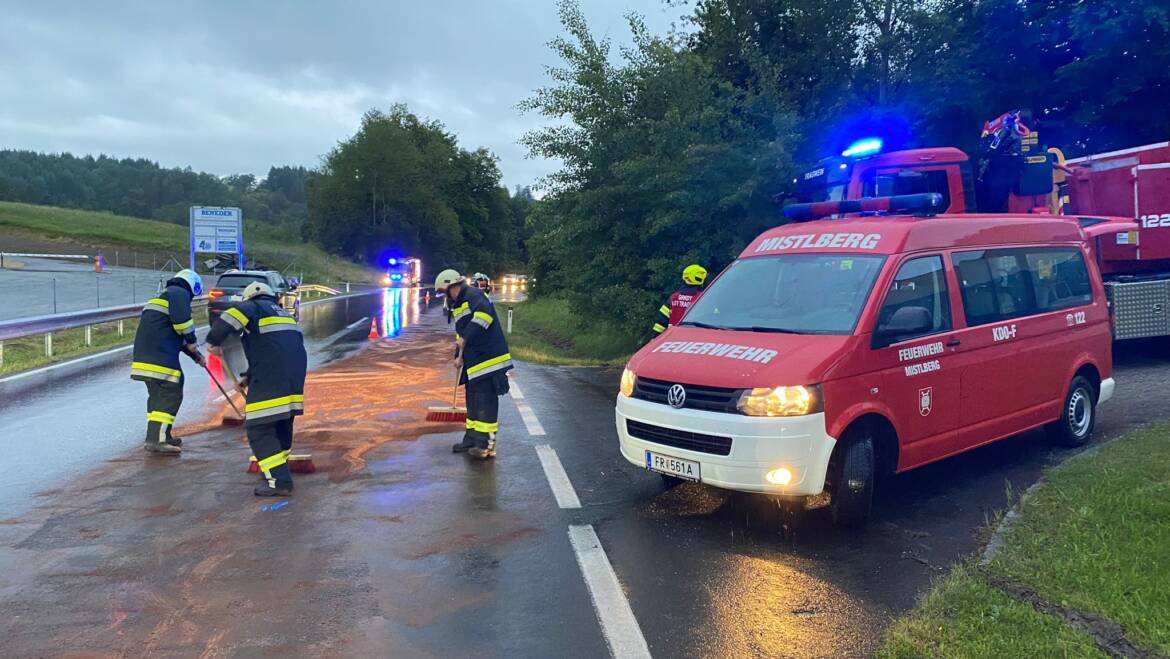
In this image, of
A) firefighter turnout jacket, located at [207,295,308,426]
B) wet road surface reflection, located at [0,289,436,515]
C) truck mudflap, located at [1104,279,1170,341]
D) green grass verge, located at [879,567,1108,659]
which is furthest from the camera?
truck mudflap, located at [1104,279,1170,341]

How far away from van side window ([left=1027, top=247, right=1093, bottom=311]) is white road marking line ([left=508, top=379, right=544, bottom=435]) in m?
4.84

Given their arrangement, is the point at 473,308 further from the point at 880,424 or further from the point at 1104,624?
the point at 1104,624

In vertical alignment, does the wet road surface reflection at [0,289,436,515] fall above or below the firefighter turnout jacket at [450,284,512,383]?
below

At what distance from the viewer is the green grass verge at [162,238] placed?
65.5 m

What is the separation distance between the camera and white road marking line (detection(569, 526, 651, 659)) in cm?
378

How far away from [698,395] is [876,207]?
8.91ft

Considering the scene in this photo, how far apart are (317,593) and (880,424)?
3644 millimetres

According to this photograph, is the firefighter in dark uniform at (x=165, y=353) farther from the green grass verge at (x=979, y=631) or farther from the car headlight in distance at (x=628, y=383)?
the green grass verge at (x=979, y=631)

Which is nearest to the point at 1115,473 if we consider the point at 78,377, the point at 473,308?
the point at 473,308

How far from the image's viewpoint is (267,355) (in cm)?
660

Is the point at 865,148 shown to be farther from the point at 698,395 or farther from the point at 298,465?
the point at 298,465

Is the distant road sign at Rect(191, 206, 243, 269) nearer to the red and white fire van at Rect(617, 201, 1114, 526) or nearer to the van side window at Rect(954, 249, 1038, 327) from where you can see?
the red and white fire van at Rect(617, 201, 1114, 526)

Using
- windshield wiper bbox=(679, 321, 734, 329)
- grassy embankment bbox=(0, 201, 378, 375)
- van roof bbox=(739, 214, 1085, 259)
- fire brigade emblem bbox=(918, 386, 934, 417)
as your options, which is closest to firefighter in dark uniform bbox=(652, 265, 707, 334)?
van roof bbox=(739, 214, 1085, 259)

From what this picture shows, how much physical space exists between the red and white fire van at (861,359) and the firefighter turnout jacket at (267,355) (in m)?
2.68
